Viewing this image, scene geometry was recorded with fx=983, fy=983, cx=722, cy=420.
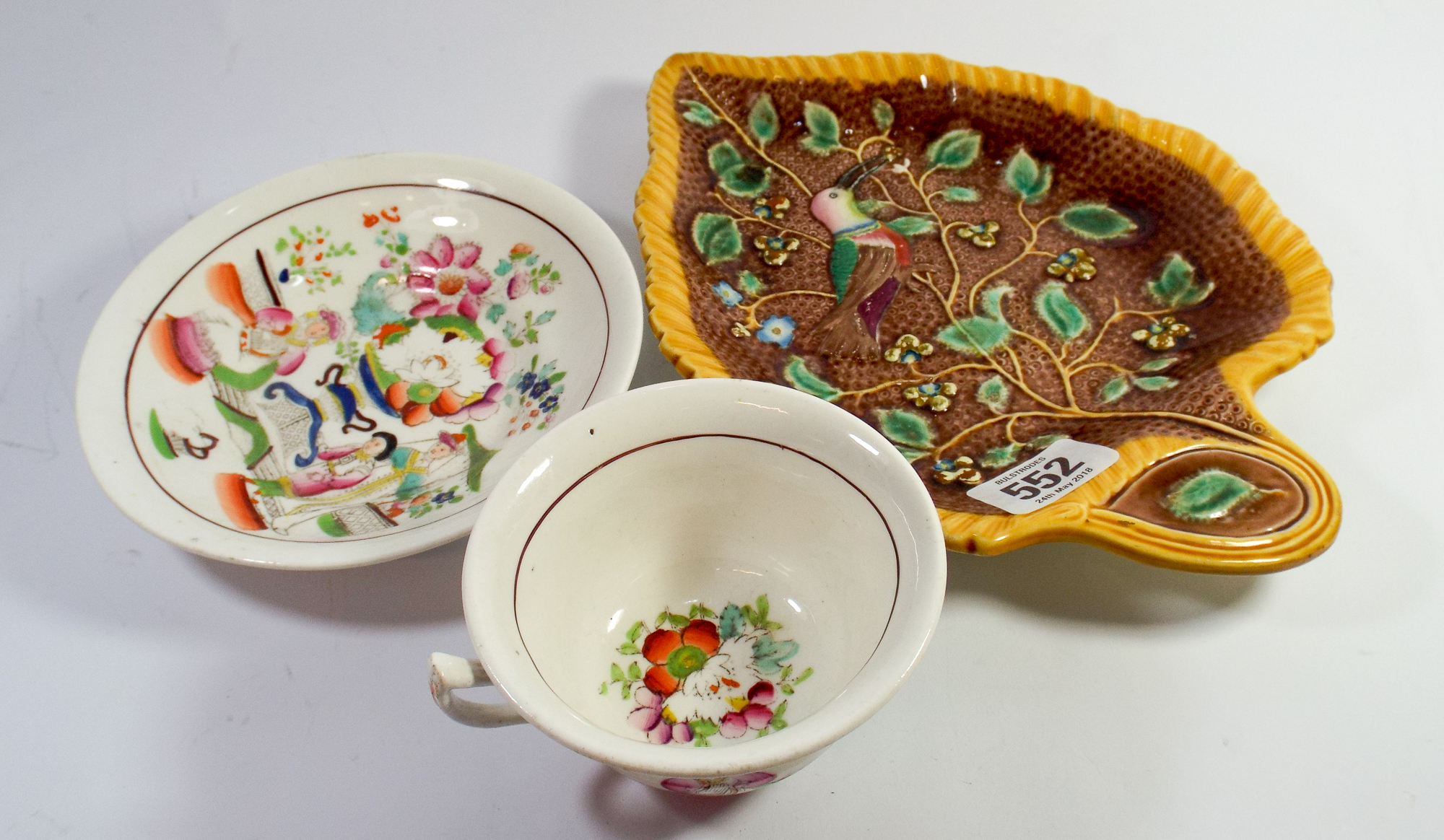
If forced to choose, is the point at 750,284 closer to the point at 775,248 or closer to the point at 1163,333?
the point at 775,248

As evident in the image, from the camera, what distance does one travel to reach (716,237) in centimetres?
150

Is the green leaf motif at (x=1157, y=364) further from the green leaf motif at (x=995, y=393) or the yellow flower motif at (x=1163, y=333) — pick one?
→ the green leaf motif at (x=995, y=393)

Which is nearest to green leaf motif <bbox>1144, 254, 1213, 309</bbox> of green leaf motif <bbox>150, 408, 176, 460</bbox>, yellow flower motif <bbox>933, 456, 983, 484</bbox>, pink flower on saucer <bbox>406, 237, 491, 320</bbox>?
yellow flower motif <bbox>933, 456, 983, 484</bbox>

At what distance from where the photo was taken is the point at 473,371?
4.65ft

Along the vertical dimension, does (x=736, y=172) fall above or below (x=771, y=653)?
above

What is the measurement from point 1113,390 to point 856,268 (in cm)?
41

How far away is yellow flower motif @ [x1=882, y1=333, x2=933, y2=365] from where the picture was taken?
139 centimetres

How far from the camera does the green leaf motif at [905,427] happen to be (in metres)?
1.27

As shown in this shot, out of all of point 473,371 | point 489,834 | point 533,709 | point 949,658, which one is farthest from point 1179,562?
point 473,371

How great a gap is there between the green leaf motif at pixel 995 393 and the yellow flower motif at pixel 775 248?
37 centimetres

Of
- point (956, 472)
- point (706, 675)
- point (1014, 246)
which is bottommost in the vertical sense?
point (706, 675)

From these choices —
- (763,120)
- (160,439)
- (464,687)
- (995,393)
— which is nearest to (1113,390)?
(995,393)

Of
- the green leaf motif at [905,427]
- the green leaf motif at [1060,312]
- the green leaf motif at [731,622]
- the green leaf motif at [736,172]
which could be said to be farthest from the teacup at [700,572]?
the green leaf motif at [736,172]

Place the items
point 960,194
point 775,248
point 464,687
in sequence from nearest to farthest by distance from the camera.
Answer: point 464,687 → point 775,248 → point 960,194
